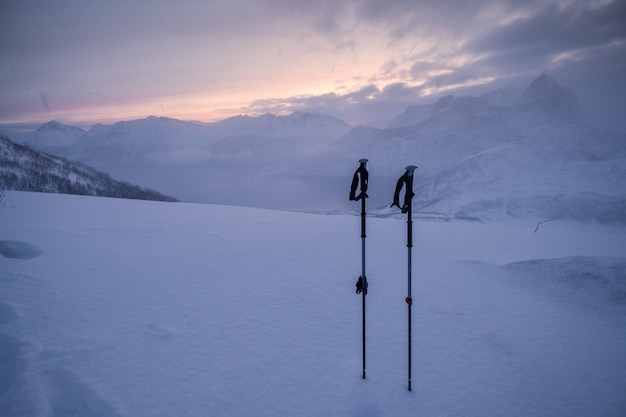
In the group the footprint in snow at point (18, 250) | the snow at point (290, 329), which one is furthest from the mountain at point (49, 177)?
the snow at point (290, 329)

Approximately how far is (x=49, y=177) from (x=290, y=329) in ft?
321

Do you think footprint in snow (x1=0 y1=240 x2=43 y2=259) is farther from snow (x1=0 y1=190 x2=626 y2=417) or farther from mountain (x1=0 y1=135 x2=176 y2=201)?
mountain (x1=0 y1=135 x2=176 y2=201)

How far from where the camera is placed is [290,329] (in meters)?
6.34

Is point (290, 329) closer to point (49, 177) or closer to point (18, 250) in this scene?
point (18, 250)

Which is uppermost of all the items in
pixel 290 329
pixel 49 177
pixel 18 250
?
pixel 49 177

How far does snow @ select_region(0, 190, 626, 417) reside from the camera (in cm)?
464

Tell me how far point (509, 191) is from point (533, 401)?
152 m

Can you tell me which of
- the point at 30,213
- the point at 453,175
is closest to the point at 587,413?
the point at 30,213

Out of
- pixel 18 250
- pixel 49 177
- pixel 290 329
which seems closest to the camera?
pixel 290 329

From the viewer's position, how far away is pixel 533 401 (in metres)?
4.75

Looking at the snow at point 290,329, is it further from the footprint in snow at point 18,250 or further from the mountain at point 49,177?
the mountain at point 49,177

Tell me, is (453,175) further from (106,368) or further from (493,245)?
(106,368)

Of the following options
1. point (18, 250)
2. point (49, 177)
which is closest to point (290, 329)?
point (18, 250)

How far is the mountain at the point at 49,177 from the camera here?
236 ft
